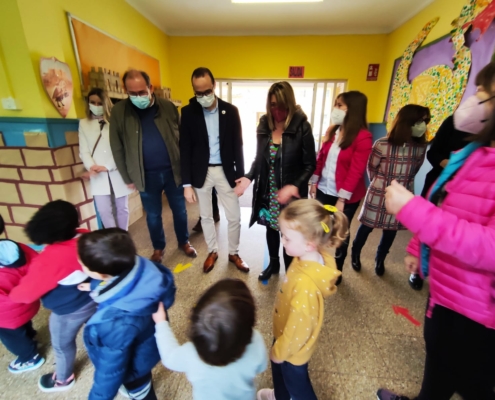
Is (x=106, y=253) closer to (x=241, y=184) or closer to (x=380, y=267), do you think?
(x=241, y=184)

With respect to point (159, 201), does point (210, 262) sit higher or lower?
lower

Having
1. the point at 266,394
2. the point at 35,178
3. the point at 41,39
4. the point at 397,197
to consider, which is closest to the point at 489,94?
the point at 397,197

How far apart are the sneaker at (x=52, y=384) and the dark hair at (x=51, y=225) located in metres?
0.74

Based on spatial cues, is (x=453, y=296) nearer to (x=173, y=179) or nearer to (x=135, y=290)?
(x=135, y=290)

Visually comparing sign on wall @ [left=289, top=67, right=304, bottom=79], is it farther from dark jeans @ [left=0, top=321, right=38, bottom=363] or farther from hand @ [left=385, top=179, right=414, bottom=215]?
dark jeans @ [left=0, top=321, right=38, bottom=363]

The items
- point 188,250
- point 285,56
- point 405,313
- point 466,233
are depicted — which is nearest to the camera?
point 466,233

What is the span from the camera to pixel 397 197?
0.71m

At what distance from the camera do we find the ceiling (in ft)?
10.4

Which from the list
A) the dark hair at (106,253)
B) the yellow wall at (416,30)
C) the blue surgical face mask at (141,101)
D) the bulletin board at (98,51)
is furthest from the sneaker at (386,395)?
the yellow wall at (416,30)

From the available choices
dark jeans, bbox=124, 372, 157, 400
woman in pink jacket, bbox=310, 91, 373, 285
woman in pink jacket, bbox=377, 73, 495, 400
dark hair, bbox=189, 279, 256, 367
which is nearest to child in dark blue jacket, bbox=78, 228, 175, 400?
dark jeans, bbox=124, 372, 157, 400

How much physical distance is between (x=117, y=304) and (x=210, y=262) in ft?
4.53

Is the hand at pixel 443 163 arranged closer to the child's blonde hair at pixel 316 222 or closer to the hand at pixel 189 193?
the child's blonde hair at pixel 316 222

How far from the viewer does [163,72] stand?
4.13 m

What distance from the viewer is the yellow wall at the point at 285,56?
4004 millimetres
